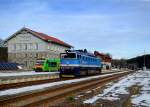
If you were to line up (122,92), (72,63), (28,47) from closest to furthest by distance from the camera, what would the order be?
(122,92), (72,63), (28,47)

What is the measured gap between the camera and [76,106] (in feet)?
43.3

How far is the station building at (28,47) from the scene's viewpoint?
90.6 meters

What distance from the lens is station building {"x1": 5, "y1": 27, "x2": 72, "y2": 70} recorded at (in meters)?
90.6

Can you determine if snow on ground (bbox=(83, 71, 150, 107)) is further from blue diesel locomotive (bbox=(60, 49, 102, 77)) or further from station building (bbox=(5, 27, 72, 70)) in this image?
station building (bbox=(5, 27, 72, 70))

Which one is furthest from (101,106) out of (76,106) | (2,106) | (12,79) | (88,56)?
(88,56)

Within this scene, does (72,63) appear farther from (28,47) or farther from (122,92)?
(28,47)

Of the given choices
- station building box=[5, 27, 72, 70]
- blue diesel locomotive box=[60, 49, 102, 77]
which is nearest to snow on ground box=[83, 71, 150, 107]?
blue diesel locomotive box=[60, 49, 102, 77]

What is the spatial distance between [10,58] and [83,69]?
56.8m

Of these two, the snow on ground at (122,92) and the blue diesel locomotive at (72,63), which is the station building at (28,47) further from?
the snow on ground at (122,92)

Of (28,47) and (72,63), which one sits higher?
(28,47)

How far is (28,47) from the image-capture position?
305 ft

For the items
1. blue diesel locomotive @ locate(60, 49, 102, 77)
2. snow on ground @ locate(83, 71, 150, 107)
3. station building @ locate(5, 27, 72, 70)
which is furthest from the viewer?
station building @ locate(5, 27, 72, 70)

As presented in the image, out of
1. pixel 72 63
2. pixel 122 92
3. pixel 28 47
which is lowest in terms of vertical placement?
pixel 122 92

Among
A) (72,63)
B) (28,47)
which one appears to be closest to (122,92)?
(72,63)
